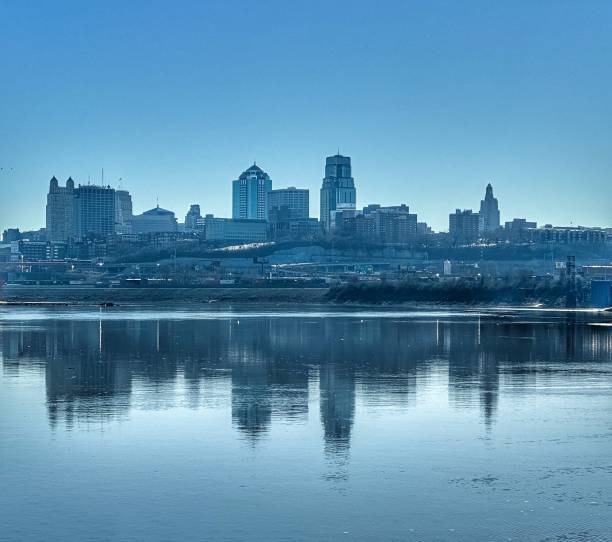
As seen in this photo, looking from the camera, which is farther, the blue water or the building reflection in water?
the building reflection in water

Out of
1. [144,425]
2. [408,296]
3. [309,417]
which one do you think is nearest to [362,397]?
[309,417]

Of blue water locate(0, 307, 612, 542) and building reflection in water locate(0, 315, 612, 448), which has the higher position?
building reflection in water locate(0, 315, 612, 448)

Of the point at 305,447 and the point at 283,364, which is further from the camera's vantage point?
the point at 283,364

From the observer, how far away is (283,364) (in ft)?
149

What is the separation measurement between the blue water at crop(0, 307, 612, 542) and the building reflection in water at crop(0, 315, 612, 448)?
15cm

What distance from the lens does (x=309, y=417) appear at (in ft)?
96.8

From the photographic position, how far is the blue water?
723 inches

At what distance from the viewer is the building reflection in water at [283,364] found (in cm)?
3183

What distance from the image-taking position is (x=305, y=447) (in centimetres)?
2478

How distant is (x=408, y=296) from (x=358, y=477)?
143537 millimetres

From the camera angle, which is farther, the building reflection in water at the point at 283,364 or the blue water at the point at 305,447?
the building reflection in water at the point at 283,364

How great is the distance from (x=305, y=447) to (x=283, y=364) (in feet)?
Answer: 68.0

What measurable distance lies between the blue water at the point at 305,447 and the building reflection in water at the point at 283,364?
0.15 meters

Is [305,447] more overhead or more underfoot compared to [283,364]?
more underfoot
